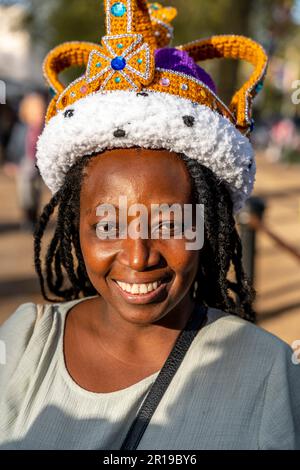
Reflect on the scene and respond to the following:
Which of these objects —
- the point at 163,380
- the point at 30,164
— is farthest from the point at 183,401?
the point at 30,164

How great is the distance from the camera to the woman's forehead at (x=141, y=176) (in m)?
1.73

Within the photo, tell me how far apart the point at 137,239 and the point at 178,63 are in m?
0.57

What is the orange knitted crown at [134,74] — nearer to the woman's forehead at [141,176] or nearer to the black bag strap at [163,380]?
the woman's forehead at [141,176]

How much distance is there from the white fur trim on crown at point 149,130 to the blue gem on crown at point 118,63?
8 centimetres

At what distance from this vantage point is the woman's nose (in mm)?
1716

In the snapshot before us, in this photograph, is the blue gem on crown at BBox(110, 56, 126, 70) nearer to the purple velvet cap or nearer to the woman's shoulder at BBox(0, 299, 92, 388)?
the purple velvet cap

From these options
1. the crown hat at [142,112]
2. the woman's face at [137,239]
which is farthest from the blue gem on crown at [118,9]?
the woman's face at [137,239]

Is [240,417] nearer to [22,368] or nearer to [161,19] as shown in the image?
[22,368]

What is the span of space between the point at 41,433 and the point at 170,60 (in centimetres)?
114

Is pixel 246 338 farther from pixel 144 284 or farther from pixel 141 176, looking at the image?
pixel 141 176

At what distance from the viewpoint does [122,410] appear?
1771mm

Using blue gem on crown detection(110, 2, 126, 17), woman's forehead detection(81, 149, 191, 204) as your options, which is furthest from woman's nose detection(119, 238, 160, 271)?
blue gem on crown detection(110, 2, 126, 17)

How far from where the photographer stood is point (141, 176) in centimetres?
173

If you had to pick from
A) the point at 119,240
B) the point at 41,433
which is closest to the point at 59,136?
the point at 119,240
